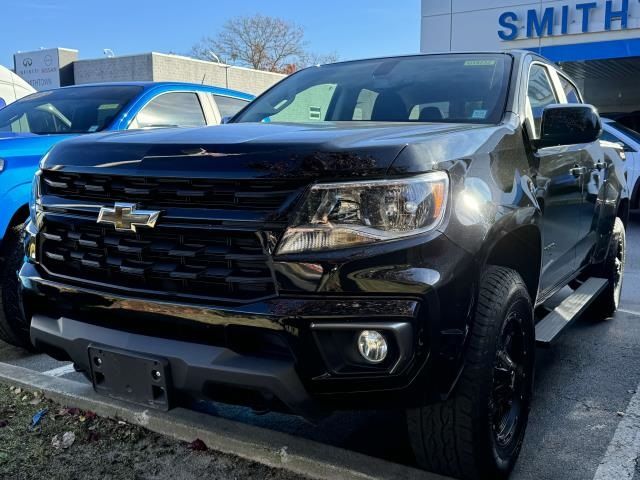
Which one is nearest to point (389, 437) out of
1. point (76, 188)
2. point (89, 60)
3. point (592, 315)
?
point (76, 188)

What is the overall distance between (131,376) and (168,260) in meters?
0.43

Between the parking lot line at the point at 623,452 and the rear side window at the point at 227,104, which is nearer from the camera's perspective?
the parking lot line at the point at 623,452

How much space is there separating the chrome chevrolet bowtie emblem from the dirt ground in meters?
1.11

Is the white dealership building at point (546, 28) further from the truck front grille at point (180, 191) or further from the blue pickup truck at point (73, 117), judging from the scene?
the truck front grille at point (180, 191)

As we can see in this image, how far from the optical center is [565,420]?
10.5 ft

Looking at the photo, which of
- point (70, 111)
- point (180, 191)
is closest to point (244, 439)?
point (180, 191)

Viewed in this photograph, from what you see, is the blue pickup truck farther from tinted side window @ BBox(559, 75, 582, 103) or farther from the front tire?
the front tire

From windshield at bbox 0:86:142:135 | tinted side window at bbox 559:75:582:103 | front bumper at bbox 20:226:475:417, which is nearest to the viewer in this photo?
front bumper at bbox 20:226:475:417

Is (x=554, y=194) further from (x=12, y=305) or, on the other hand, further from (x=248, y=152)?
(x=12, y=305)

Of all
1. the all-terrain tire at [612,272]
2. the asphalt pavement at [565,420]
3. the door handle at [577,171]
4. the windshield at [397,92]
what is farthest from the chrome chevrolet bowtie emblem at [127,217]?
the all-terrain tire at [612,272]

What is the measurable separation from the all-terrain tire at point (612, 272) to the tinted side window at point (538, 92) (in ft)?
4.60

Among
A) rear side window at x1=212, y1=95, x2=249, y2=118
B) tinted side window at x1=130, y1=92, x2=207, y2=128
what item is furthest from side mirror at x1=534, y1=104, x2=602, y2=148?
rear side window at x1=212, y1=95, x2=249, y2=118

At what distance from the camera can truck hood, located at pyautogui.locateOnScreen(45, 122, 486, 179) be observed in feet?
6.66

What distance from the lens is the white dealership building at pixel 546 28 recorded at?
16531 millimetres
